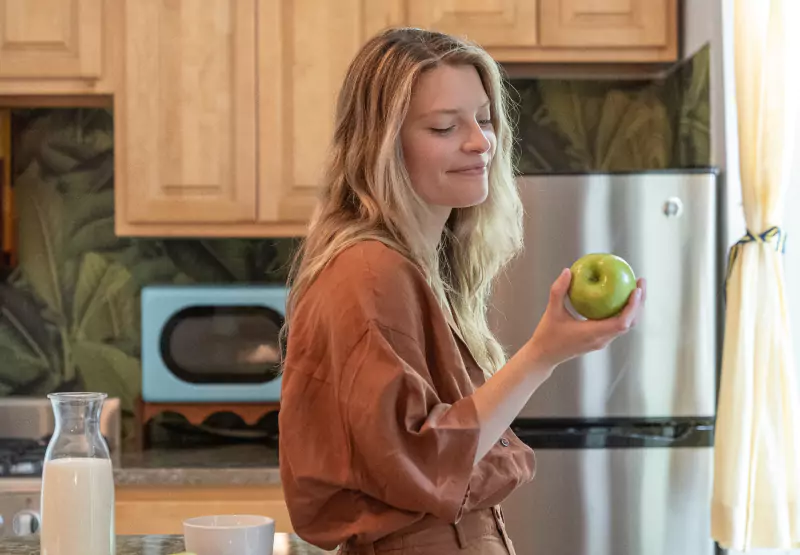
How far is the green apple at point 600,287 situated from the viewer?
42.3 inches

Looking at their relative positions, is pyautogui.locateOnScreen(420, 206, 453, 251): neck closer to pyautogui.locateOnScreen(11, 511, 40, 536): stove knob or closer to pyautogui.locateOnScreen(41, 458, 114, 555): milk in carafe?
pyautogui.locateOnScreen(41, 458, 114, 555): milk in carafe

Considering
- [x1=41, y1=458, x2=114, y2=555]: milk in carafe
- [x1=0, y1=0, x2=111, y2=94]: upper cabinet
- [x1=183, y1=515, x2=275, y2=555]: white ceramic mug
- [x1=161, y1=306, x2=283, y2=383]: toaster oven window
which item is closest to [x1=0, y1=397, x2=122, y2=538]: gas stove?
[x1=161, y1=306, x2=283, y2=383]: toaster oven window

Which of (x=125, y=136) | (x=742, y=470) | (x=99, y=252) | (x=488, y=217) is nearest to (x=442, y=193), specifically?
(x=488, y=217)

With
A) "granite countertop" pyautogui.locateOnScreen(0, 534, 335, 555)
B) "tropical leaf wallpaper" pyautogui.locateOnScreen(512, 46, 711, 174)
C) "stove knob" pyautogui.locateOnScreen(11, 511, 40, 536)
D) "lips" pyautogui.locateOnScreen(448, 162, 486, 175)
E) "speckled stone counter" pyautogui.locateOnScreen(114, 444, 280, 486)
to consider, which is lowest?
"stove knob" pyautogui.locateOnScreen(11, 511, 40, 536)

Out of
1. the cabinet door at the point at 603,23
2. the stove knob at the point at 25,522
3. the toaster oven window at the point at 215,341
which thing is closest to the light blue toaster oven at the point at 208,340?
the toaster oven window at the point at 215,341

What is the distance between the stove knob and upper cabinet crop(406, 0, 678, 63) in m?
1.55

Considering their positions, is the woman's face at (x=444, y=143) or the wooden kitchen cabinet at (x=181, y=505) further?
the wooden kitchen cabinet at (x=181, y=505)

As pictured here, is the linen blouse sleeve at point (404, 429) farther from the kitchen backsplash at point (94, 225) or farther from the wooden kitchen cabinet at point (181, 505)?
the kitchen backsplash at point (94, 225)

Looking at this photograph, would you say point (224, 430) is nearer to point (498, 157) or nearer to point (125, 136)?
point (125, 136)

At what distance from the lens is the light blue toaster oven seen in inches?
110

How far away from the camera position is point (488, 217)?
139 cm

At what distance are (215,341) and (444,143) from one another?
69.4 inches

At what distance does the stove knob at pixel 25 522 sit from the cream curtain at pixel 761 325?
1.57 metres

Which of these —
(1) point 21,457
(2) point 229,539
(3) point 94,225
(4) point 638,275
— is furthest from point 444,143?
(3) point 94,225
